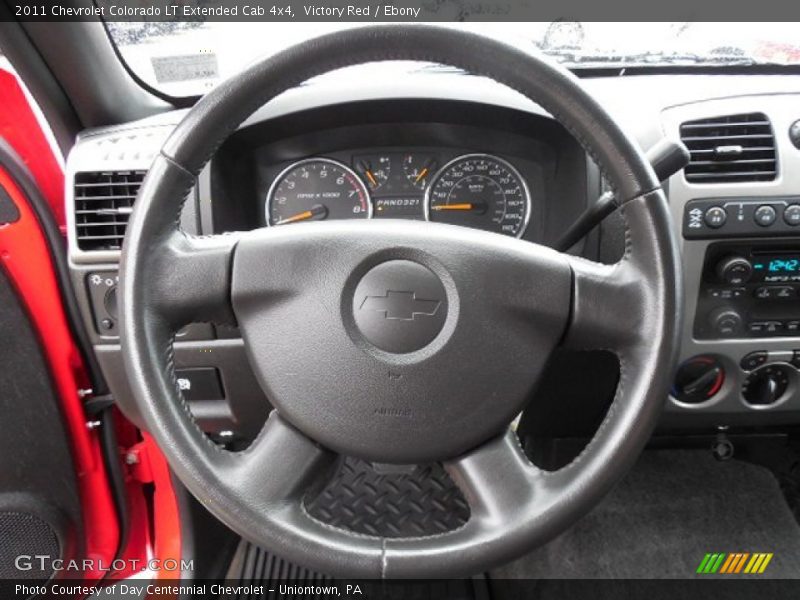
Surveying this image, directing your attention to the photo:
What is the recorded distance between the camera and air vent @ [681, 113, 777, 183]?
1132 millimetres

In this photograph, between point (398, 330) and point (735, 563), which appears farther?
point (735, 563)

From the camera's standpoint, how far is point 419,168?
4.01 ft

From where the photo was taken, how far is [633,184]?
719 millimetres

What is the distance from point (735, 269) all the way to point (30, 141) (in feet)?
4.20

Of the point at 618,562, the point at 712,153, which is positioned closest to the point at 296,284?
the point at 712,153

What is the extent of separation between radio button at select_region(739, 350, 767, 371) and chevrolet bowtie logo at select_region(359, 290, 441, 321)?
0.73 m

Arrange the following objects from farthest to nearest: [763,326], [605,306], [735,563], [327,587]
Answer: [735,563] < [327,587] < [763,326] < [605,306]

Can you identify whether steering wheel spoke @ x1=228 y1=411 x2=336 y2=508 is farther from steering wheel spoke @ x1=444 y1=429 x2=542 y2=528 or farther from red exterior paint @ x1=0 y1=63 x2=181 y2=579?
red exterior paint @ x1=0 y1=63 x2=181 y2=579

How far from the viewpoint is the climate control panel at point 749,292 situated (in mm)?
1149

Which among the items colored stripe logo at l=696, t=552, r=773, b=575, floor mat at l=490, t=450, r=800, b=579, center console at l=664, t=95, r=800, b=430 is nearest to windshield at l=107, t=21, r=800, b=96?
center console at l=664, t=95, r=800, b=430

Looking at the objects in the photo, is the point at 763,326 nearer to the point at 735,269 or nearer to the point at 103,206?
the point at 735,269

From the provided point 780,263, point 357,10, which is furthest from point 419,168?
point 780,263

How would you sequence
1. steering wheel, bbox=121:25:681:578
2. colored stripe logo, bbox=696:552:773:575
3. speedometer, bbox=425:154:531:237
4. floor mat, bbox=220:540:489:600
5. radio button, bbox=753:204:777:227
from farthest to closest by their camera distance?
colored stripe logo, bbox=696:552:773:575 → floor mat, bbox=220:540:489:600 → speedometer, bbox=425:154:531:237 → radio button, bbox=753:204:777:227 → steering wheel, bbox=121:25:681:578

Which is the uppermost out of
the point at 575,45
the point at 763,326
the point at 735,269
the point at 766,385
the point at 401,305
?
the point at 575,45
